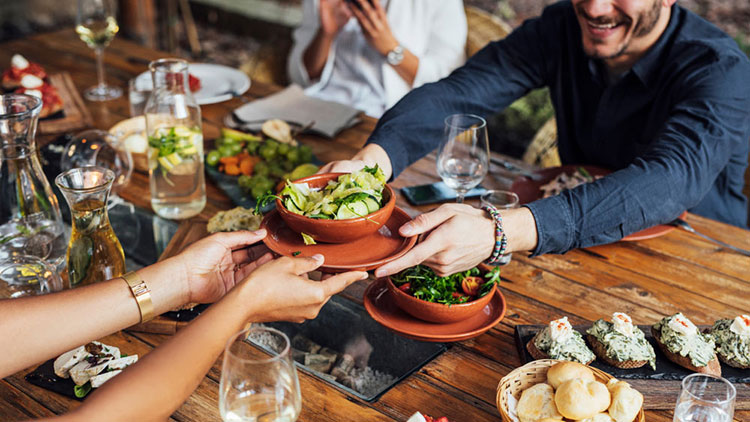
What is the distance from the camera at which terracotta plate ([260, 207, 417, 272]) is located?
1.28 m

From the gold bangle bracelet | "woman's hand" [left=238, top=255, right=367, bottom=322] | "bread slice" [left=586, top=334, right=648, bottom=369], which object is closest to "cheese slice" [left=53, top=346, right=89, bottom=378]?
the gold bangle bracelet

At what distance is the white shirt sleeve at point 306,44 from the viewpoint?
3.17m

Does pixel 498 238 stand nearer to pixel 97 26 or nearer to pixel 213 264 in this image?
pixel 213 264

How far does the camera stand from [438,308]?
4.44 ft

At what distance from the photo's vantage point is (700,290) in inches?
62.6

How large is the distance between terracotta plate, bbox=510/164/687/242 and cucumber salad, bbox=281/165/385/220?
0.68 metres

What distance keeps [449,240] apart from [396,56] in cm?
174

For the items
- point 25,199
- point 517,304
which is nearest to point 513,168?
point 517,304

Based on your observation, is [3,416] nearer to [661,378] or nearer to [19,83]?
[661,378]

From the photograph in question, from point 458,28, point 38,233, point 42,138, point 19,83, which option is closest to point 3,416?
point 38,233

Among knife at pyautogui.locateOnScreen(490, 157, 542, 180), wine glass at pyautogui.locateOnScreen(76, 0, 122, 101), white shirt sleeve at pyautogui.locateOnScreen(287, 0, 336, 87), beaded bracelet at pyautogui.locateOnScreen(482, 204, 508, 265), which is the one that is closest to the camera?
beaded bracelet at pyautogui.locateOnScreen(482, 204, 508, 265)

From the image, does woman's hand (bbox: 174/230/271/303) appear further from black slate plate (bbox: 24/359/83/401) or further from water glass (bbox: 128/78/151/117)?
water glass (bbox: 128/78/151/117)

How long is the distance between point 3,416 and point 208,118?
149cm

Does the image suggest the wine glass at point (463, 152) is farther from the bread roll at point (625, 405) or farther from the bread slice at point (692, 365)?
the bread roll at point (625, 405)
